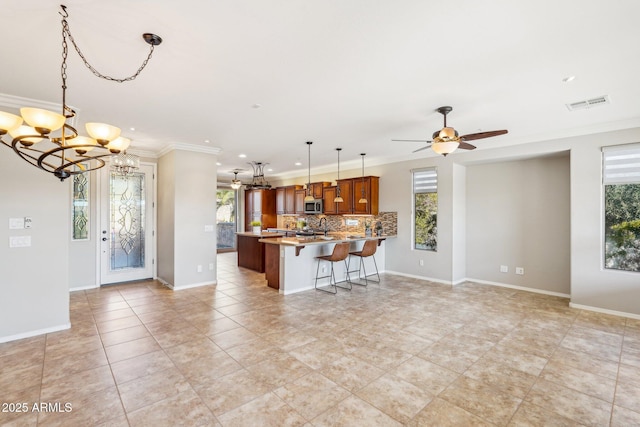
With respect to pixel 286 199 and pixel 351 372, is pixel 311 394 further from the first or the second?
pixel 286 199

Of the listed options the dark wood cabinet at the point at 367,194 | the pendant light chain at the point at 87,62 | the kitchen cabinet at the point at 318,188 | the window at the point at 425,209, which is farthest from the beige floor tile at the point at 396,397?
the kitchen cabinet at the point at 318,188

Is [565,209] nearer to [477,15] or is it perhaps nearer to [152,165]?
[477,15]

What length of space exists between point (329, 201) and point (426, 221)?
2715 mm

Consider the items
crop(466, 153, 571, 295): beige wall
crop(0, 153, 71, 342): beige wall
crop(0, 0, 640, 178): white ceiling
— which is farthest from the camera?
crop(466, 153, 571, 295): beige wall

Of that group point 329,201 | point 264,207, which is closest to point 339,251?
point 329,201

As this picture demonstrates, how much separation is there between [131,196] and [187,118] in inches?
119

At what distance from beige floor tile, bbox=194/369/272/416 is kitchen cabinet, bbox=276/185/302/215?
6.96m

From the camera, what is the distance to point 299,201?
924 cm

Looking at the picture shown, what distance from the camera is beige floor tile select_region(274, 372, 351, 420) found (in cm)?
221

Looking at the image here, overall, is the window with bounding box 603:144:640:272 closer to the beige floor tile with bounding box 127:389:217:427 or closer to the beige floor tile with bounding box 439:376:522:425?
the beige floor tile with bounding box 439:376:522:425

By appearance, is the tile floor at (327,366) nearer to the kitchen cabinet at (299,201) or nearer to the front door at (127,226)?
the front door at (127,226)

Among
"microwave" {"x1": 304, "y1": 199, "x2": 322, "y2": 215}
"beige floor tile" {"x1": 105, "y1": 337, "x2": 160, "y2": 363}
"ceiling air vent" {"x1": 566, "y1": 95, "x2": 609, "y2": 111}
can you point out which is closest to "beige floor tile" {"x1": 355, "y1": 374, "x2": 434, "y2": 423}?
"beige floor tile" {"x1": 105, "y1": 337, "x2": 160, "y2": 363}

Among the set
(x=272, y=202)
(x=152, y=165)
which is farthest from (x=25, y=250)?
(x=272, y=202)

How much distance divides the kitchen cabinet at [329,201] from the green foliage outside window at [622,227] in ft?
17.0
